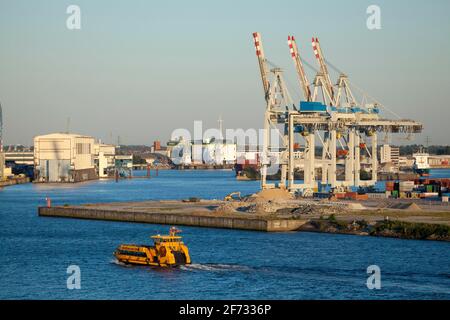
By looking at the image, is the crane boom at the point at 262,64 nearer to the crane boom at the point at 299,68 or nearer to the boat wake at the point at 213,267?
the crane boom at the point at 299,68

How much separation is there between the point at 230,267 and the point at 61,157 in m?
125

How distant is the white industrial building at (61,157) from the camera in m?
175

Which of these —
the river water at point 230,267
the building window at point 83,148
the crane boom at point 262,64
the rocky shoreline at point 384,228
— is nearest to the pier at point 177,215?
the river water at point 230,267

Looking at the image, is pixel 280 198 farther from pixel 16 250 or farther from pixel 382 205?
pixel 16 250

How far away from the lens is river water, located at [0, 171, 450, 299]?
1944 inches

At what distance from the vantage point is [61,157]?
17788 centimetres

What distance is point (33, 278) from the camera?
178 feet

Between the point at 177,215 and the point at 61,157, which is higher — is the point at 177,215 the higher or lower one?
the lower one

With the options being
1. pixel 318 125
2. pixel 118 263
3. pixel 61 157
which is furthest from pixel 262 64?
pixel 61 157

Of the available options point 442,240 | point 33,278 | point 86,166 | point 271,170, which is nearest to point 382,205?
point 442,240

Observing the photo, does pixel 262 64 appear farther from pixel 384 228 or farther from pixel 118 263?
pixel 118 263

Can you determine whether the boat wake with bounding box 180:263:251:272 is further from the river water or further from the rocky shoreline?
the rocky shoreline

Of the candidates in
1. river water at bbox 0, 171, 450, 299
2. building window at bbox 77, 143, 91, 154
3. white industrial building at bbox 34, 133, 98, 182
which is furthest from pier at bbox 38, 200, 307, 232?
building window at bbox 77, 143, 91, 154

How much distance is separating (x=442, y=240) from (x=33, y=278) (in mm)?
28499
